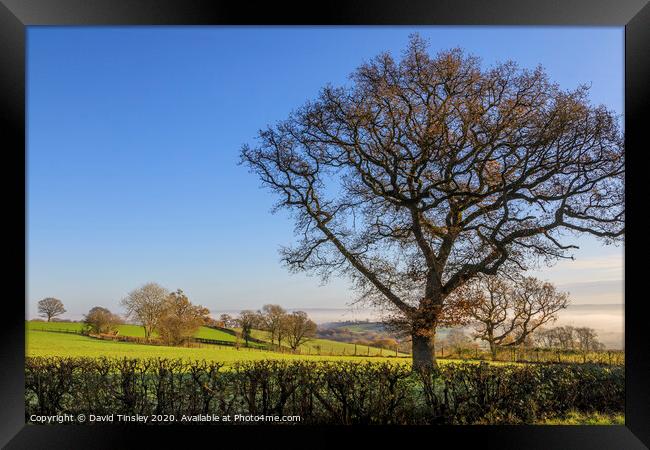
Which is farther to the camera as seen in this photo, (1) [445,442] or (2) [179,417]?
(2) [179,417]

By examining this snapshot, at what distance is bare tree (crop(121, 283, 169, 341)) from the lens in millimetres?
5133

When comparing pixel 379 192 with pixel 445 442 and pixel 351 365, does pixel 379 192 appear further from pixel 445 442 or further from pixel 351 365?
pixel 445 442

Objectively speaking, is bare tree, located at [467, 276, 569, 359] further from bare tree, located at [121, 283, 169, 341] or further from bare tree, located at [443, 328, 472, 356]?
bare tree, located at [121, 283, 169, 341]

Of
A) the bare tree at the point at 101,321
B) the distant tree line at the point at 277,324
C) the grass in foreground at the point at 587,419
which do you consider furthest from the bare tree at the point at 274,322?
the grass in foreground at the point at 587,419

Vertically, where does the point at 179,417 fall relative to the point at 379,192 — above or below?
below

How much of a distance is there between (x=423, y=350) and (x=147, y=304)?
3259 mm

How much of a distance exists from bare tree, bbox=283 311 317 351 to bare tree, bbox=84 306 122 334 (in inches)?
83.5

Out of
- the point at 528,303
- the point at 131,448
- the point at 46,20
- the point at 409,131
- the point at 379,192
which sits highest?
the point at 46,20

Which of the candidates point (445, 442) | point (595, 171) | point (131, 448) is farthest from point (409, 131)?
point (131, 448)

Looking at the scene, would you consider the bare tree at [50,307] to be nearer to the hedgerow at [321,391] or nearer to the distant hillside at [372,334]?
the hedgerow at [321,391]

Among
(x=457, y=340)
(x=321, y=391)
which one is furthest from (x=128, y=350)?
(x=457, y=340)

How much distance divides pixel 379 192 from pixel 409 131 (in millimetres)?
774

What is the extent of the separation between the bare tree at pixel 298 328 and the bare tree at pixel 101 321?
2.12m
